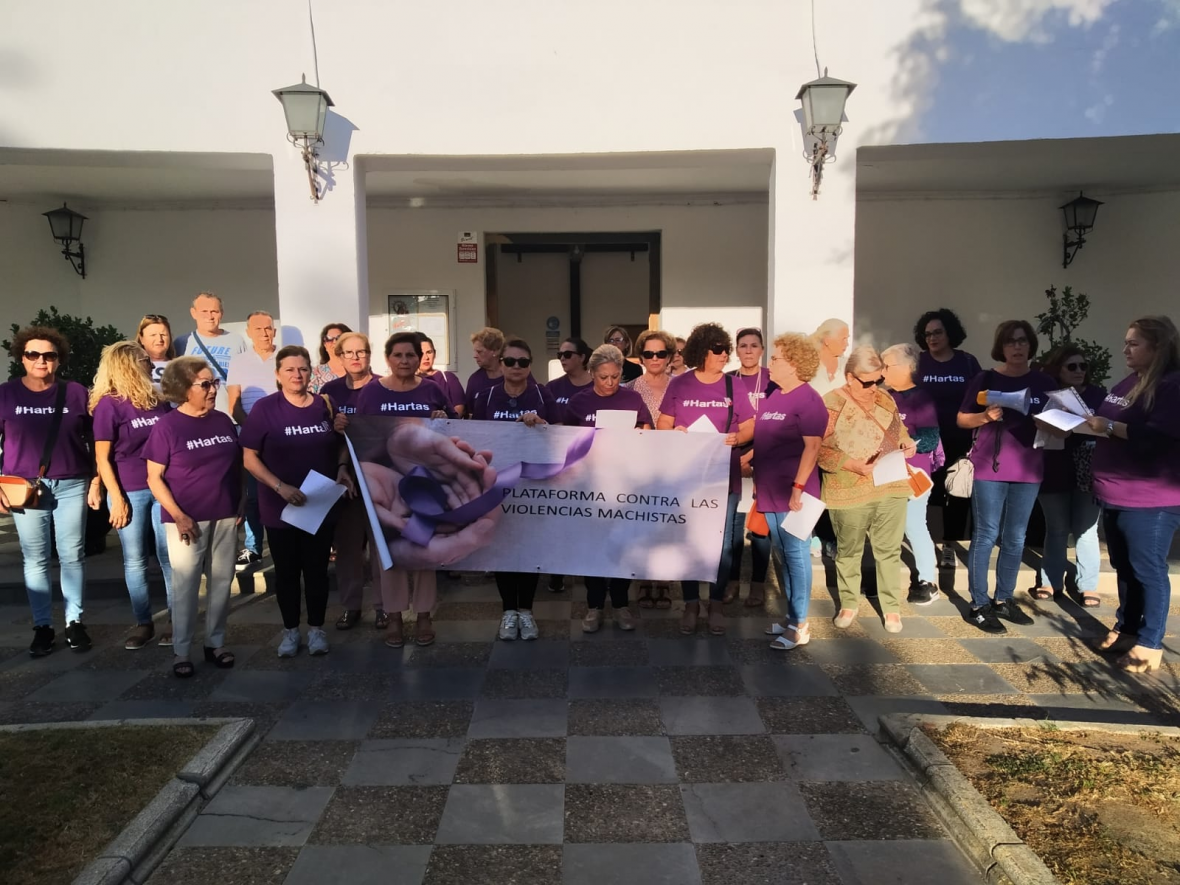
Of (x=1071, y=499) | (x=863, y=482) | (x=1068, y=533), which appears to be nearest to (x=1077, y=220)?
(x=1071, y=499)

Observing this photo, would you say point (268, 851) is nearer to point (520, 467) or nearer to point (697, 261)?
point (520, 467)

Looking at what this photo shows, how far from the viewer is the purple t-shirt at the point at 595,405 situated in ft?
15.8

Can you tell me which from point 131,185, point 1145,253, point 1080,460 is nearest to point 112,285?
point 131,185

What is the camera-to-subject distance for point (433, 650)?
15.8ft

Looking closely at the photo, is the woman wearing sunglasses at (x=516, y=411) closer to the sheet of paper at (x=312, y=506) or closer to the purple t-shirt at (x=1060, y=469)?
the sheet of paper at (x=312, y=506)

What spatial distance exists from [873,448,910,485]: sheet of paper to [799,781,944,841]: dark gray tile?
202 centimetres

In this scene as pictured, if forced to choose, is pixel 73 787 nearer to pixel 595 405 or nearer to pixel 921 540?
pixel 595 405

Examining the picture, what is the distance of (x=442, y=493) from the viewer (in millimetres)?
4766

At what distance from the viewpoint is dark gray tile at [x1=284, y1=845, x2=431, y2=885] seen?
8.88 ft

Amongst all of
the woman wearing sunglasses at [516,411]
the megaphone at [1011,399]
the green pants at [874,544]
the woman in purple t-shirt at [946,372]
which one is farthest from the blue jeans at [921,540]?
the woman wearing sunglasses at [516,411]

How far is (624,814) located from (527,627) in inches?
78.9

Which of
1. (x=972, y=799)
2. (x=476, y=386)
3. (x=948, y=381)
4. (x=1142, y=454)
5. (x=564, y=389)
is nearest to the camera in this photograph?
(x=972, y=799)

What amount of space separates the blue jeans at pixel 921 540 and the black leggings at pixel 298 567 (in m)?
3.88

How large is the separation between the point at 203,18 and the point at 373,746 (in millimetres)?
5945
